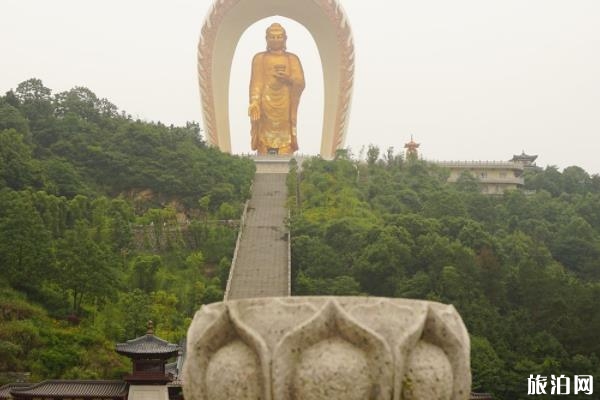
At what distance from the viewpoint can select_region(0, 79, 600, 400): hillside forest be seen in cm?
1784

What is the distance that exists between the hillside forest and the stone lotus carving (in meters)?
12.7

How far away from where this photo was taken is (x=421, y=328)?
3.74 m

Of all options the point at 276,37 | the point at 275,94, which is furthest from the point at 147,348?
the point at 276,37

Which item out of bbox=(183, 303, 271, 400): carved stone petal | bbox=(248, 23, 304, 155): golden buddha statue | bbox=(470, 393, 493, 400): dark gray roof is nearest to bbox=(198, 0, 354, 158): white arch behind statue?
bbox=(248, 23, 304, 155): golden buddha statue

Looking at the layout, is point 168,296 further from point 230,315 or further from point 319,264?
point 230,315

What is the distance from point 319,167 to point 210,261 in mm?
5950

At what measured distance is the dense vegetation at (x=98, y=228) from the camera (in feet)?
58.2

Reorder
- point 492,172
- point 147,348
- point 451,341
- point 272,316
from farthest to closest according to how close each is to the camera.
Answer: point 492,172 < point 147,348 < point 451,341 < point 272,316

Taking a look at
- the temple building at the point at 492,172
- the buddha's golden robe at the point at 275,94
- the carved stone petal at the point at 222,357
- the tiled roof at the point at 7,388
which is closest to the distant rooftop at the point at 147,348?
the tiled roof at the point at 7,388

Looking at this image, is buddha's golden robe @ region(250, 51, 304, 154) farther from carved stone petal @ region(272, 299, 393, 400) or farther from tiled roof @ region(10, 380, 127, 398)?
carved stone petal @ region(272, 299, 393, 400)

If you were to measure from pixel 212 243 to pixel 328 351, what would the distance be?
801 inches

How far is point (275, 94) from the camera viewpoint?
30.8m

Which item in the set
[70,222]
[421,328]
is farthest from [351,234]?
[421,328]

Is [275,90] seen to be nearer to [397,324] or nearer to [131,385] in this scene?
[131,385]
